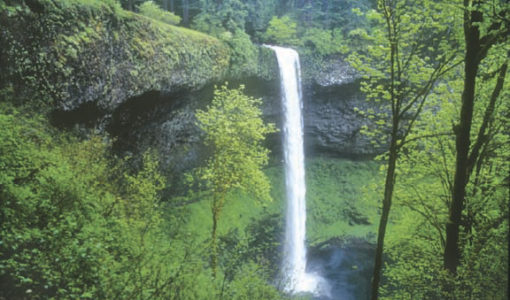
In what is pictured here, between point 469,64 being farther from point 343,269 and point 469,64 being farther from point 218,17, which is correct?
point 218,17

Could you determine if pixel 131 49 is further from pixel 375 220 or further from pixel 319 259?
pixel 375 220

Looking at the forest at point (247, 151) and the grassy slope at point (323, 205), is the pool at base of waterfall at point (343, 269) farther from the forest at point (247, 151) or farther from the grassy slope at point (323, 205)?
the grassy slope at point (323, 205)

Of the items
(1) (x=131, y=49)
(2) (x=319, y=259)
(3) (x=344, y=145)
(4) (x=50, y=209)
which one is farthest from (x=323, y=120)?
(4) (x=50, y=209)

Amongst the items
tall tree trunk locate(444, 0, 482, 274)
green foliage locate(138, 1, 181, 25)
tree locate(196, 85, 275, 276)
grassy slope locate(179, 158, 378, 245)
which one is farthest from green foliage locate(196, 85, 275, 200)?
tall tree trunk locate(444, 0, 482, 274)

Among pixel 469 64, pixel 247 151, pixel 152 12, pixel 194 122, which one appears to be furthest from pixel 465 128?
pixel 152 12

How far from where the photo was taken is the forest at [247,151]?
6.14 m

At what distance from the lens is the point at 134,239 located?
8.29m

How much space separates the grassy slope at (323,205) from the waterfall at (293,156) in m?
0.84

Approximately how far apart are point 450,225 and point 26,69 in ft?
38.3

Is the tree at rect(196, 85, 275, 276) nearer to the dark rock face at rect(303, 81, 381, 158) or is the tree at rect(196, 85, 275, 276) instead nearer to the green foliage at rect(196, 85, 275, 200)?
the green foliage at rect(196, 85, 275, 200)

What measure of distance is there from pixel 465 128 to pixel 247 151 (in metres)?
9.51

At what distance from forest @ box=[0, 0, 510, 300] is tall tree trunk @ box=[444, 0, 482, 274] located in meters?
0.03

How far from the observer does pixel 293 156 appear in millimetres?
25297

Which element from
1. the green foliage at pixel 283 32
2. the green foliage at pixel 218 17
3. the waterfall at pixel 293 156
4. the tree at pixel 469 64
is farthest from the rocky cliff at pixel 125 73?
the tree at pixel 469 64
